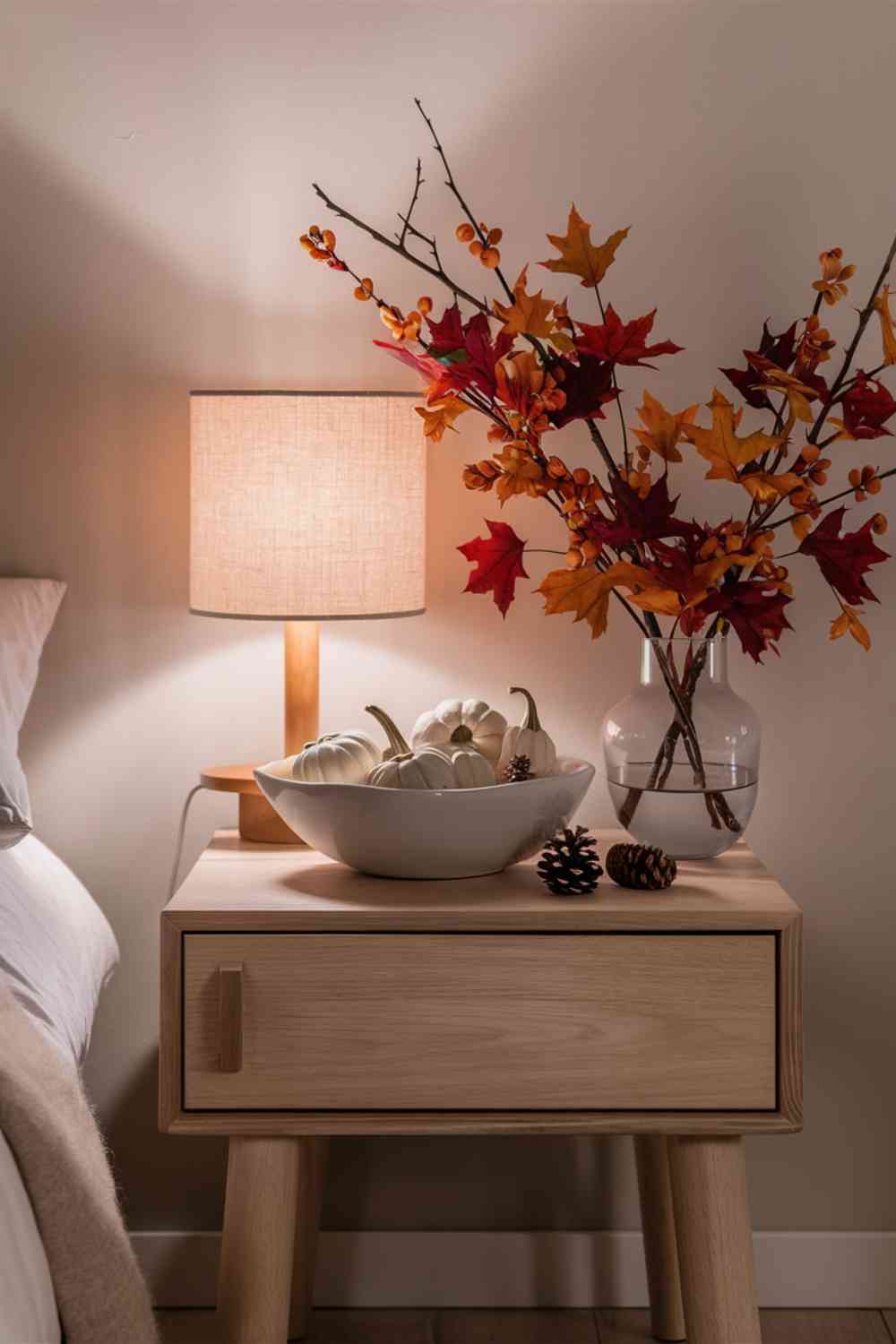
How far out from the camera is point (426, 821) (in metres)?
1.43

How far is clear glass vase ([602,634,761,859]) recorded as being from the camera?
1.55m

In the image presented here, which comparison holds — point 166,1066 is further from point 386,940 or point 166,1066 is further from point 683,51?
point 683,51

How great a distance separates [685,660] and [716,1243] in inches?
23.3

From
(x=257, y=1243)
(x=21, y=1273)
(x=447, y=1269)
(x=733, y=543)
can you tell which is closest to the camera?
(x=21, y=1273)

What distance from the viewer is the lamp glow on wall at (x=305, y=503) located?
1.58 meters

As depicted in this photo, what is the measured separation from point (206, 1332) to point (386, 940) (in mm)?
781

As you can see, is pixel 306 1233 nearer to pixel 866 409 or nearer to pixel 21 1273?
pixel 21 1273

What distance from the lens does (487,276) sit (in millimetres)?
1805

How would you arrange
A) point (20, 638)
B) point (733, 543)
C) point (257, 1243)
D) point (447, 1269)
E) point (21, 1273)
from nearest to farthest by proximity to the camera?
1. point (21, 1273)
2. point (257, 1243)
3. point (733, 543)
4. point (20, 638)
5. point (447, 1269)

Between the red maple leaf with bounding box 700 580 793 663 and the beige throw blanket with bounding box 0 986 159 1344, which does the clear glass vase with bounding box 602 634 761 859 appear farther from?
the beige throw blanket with bounding box 0 986 159 1344

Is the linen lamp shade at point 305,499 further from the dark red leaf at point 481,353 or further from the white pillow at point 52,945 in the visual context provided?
the white pillow at point 52,945

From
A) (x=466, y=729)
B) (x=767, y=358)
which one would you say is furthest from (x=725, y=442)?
(x=466, y=729)

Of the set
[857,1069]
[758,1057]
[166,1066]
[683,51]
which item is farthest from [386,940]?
[683,51]

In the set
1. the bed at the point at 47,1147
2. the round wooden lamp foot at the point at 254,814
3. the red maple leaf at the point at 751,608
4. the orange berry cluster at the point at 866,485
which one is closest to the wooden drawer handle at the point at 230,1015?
the bed at the point at 47,1147
